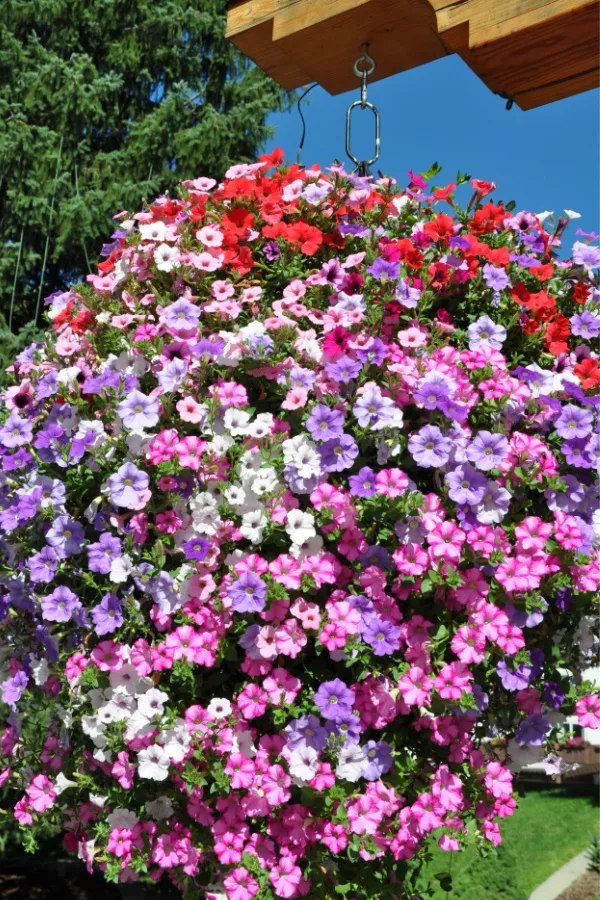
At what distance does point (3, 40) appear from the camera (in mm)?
7996

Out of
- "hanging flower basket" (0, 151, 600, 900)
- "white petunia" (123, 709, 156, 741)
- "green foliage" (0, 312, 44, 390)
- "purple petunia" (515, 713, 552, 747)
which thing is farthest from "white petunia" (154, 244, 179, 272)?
"green foliage" (0, 312, 44, 390)

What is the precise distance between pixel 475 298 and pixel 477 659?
0.85 meters

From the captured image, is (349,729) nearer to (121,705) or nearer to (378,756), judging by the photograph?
(378,756)

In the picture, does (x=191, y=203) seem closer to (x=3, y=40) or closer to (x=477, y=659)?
(x=477, y=659)

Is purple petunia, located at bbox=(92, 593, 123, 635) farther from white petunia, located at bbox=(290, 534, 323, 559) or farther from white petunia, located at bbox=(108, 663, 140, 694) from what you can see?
white petunia, located at bbox=(290, 534, 323, 559)

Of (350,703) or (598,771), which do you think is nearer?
(350,703)

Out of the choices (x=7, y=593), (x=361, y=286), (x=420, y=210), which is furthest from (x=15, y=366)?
(x=420, y=210)

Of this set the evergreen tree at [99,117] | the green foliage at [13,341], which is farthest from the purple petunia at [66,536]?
the evergreen tree at [99,117]

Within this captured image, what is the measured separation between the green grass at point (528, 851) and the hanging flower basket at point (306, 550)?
463 mm

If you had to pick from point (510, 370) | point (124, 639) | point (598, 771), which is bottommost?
point (598, 771)

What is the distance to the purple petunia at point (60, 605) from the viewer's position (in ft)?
6.44

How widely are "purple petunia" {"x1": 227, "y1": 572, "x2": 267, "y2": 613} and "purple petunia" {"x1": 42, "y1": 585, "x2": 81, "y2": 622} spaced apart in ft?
1.38

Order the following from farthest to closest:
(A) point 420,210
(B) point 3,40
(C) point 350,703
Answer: (B) point 3,40 → (A) point 420,210 → (C) point 350,703

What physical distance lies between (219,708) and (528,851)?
572cm
